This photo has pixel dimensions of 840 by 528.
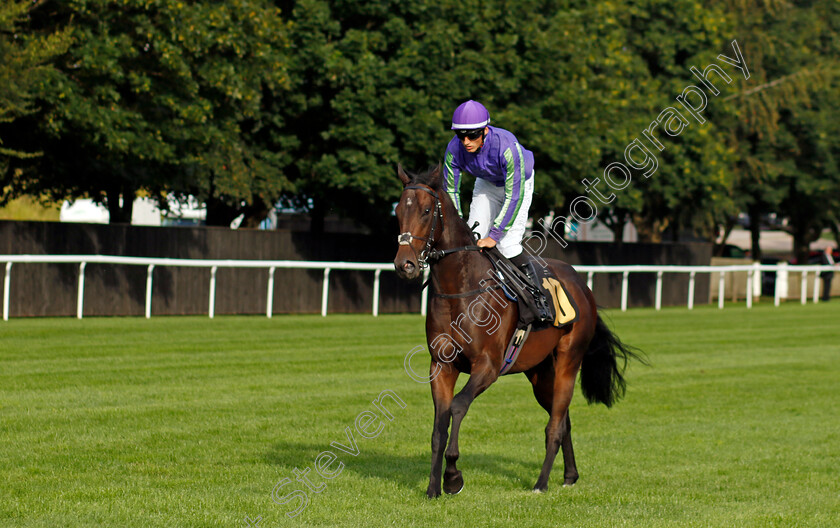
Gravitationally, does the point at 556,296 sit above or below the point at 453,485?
above

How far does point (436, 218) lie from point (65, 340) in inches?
382

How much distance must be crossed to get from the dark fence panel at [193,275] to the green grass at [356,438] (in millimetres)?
1968

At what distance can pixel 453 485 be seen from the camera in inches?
258

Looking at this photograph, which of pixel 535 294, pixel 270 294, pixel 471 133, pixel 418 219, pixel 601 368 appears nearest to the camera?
pixel 418 219

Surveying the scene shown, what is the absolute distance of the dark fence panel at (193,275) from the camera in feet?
60.7

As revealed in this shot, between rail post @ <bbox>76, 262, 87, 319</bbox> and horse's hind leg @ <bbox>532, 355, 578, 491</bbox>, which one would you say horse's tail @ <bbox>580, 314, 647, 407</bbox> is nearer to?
horse's hind leg @ <bbox>532, 355, 578, 491</bbox>

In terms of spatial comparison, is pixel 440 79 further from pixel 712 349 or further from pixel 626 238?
pixel 626 238

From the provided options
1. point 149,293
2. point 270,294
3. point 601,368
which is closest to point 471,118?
point 601,368

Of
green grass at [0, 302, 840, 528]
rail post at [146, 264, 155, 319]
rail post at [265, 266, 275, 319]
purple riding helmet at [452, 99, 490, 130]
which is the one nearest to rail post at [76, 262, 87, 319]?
rail post at [146, 264, 155, 319]

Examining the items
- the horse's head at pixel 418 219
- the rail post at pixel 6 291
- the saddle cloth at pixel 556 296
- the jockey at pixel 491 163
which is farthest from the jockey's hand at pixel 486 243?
the rail post at pixel 6 291

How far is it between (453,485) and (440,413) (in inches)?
17.3

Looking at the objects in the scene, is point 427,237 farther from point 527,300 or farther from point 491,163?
point 527,300

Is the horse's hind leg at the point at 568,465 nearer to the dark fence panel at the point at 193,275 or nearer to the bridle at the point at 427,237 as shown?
the bridle at the point at 427,237

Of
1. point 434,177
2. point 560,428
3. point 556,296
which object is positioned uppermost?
point 434,177
